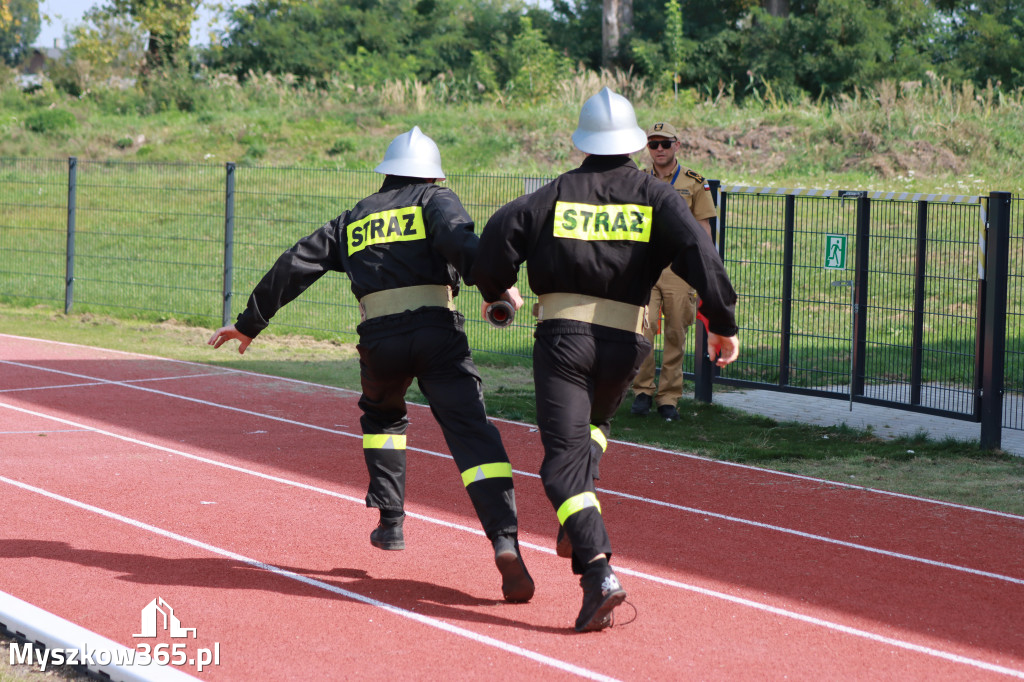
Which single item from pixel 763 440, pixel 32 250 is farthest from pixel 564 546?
pixel 32 250

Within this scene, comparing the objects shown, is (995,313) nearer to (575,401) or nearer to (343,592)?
(575,401)

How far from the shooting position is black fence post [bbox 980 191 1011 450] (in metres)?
8.44

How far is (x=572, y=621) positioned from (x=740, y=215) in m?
7.99

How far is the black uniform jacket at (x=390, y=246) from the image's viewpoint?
5160 mm

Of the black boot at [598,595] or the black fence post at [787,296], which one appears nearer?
the black boot at [598,595]

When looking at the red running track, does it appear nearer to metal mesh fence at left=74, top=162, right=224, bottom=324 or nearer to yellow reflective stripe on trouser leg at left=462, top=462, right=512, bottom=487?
yellow reflective stripe on trouser leg at left=462, top=462, right=512, bottom=487

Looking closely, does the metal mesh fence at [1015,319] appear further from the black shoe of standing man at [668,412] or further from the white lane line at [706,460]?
the black shoe of standing man at [668,412]

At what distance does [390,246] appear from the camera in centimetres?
530

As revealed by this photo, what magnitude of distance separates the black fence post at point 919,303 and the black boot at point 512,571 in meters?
5.35

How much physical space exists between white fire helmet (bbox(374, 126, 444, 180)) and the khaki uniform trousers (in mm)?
4494

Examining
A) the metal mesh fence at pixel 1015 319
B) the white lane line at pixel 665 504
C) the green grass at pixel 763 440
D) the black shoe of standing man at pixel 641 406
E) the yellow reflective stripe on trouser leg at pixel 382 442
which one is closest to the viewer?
the yellow reflective stripe on trouser leg at pixel 382 442

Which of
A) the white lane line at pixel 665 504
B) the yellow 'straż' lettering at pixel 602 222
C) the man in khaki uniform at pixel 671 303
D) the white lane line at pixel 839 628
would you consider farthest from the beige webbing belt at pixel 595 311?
the man in khaki uniform at pixel 671 303

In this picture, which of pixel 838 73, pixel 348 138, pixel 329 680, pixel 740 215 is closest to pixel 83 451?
pixel 329 680

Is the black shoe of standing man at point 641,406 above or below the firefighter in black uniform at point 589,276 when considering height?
below
